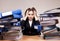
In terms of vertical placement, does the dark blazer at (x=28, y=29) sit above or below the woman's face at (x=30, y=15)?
below

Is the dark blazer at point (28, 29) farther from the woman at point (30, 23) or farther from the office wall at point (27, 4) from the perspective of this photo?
the office wall at point (27, 4)

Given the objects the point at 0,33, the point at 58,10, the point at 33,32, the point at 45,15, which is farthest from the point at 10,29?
the point at 58,10

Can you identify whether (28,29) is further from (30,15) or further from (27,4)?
(27,4)

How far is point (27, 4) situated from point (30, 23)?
0.24m

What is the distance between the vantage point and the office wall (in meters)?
1.54

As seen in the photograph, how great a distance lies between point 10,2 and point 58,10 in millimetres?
604

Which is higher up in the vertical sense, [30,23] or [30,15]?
[30,15]

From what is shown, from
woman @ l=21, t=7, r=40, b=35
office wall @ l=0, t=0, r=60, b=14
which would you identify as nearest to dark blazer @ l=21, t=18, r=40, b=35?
woman @ l=21, t=7, r=40, b=35

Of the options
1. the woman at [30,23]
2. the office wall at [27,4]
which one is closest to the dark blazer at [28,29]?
the woman at [30,23]

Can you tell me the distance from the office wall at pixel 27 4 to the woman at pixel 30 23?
0.19 ft

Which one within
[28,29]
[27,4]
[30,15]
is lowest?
[28,29]

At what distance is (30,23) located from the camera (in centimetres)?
156

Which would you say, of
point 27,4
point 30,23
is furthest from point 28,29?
point 27,4

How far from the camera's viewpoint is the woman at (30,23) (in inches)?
Result: 60.8
